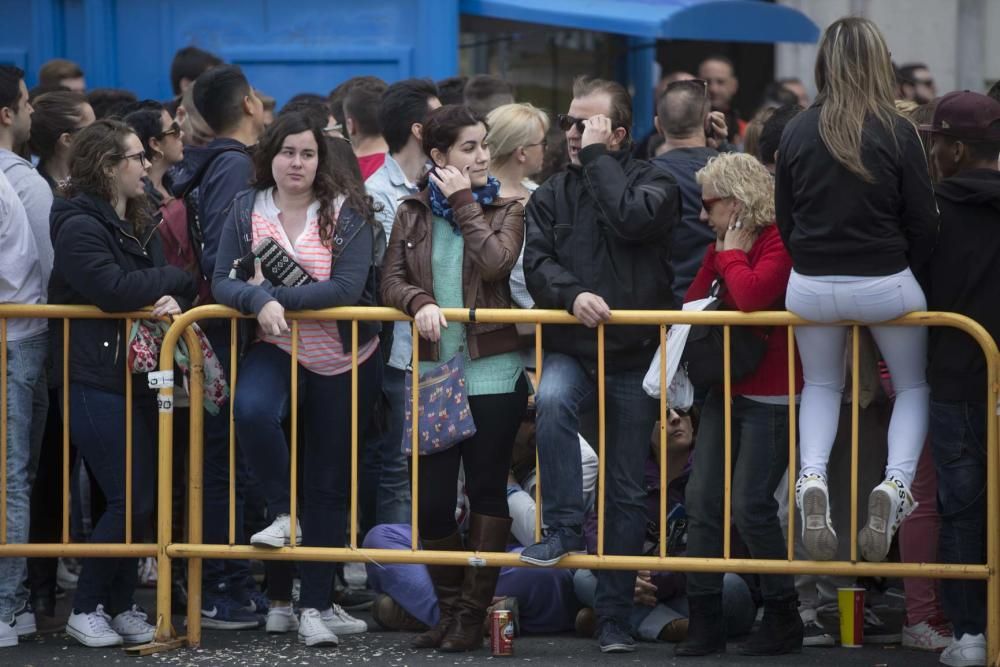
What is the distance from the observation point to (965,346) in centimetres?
609

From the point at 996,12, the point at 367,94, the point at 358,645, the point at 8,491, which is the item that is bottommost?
the point at 358,645

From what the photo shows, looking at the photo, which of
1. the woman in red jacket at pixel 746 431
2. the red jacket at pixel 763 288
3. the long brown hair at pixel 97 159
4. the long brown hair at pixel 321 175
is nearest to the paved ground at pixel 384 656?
the woman in red jacket at pixel 746 431

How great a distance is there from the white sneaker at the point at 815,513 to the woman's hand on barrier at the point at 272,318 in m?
2.13

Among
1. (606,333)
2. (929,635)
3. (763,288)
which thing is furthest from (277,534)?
(929,635)

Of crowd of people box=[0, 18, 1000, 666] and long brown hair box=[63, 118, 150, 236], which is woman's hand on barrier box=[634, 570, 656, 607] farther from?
long brown hair box=[63, 118, 150, 236]

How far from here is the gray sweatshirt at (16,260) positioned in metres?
6.73

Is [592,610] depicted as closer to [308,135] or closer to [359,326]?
[359,326]

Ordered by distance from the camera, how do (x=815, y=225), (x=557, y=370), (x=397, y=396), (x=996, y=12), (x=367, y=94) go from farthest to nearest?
→ (x=996, y=12) → (x=367, y=94) → (x=397, y=396) → (x=557, y=370) → (x=815, y=225)

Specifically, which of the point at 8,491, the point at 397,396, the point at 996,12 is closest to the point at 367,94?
the point at 397,396

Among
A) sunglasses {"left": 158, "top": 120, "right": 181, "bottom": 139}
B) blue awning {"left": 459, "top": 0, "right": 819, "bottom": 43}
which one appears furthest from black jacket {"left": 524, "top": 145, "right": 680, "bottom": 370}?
blue awning {"left": 459, "top": 0, "right": 819, "bottom": 43}

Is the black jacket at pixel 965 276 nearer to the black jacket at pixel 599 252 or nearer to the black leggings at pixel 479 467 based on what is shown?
the black jacket at pixel 599 252

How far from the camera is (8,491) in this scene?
264 inches

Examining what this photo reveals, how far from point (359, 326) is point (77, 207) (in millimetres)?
1295

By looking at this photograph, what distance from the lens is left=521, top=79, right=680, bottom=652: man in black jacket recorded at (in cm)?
636
